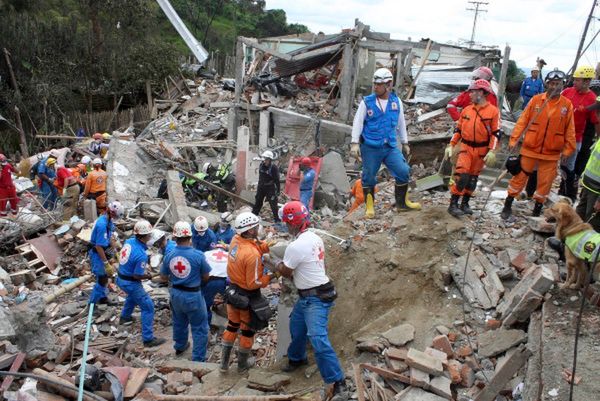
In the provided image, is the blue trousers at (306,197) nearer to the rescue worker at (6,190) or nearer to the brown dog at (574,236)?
the rescue worker at (6,190)

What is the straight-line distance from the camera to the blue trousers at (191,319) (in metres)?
5.67

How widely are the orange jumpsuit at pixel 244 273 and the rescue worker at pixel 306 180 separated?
576 centimetres

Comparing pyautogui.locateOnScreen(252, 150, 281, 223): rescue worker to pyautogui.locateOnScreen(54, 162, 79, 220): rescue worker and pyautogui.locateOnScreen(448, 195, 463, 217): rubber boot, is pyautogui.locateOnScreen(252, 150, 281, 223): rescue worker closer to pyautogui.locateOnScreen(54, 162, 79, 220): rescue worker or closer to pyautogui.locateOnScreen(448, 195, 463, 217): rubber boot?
pyautogui.locateOnScreen(54, 162, 79, 220): rescue worker

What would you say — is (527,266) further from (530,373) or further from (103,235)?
(103,235)

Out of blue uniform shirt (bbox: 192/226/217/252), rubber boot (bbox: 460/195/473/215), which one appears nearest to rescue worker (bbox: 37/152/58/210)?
blue uniform shirt (bbox: 192/226/217/252)

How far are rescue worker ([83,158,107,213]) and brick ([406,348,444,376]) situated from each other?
26.9 ft

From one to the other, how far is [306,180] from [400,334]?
253 inches

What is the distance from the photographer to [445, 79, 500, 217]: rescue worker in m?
5.75

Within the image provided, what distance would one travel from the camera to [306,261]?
Result: 4465mm

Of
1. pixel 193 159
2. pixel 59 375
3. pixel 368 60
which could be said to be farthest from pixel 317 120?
pixel 59 375

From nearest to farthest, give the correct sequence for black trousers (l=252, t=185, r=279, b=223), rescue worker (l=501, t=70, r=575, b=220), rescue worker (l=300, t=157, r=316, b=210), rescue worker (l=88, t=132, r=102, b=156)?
rescue worker (l=501, t=70, r=575, b=220)
black trousers (l=252, t=185, r=279, b=223)
rescue worker (l=300, t=157, r=316, b=210)
rescue worker (l=88, t=132, r=102, b=156)

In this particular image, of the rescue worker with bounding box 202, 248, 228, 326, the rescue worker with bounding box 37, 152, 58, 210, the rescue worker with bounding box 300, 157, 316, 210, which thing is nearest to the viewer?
the rescue worker with bounding box 202, 248, 228, 326

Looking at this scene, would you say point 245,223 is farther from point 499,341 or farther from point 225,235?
point 225,235

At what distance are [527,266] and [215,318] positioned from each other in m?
4.08
